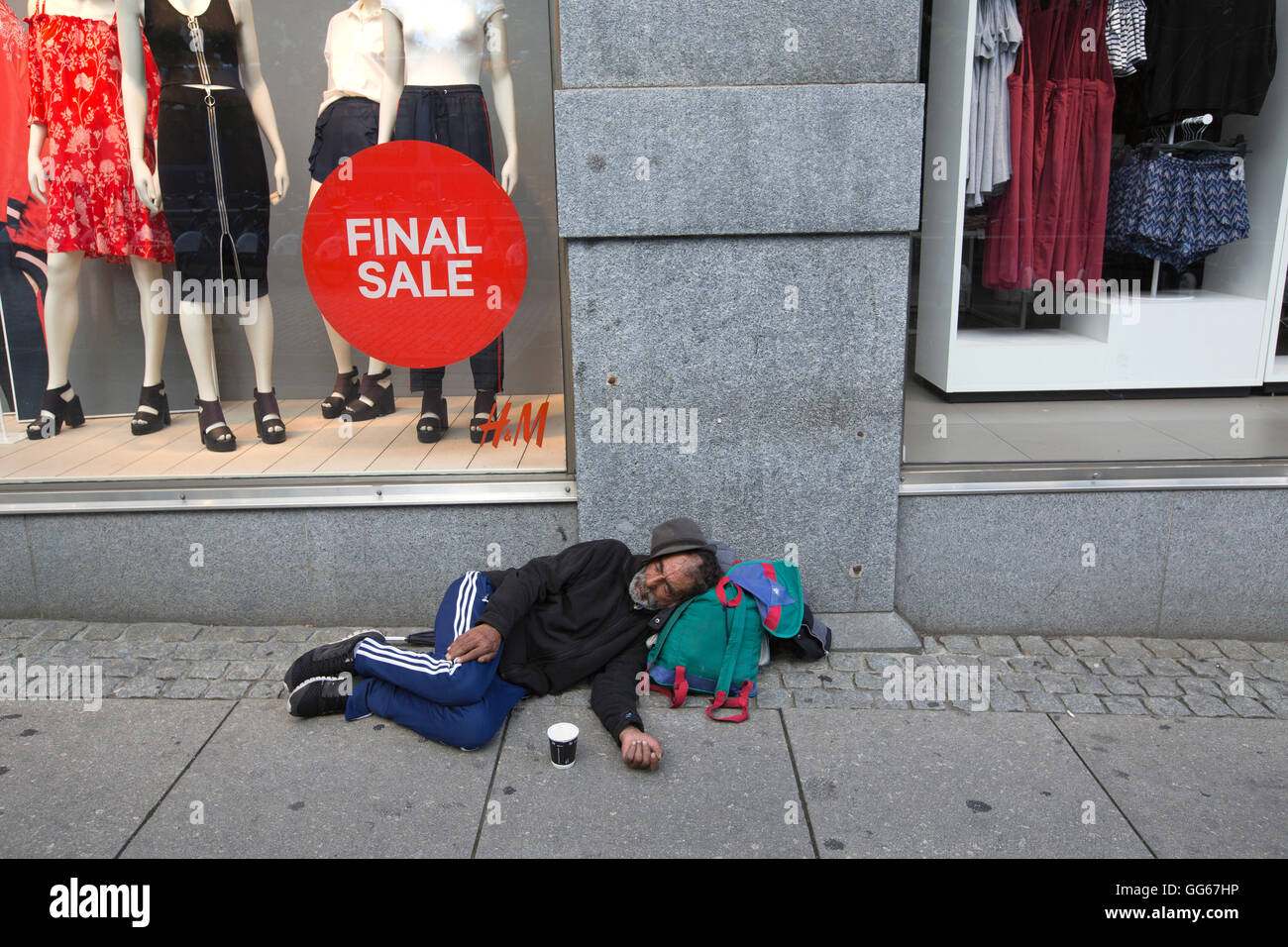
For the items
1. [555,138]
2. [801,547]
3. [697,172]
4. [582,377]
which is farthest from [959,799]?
[555,138]

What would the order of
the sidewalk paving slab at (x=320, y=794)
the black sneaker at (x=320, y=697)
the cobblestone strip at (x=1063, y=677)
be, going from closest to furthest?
1. the sidewalk paving slab at (x=320, y=794)
2. the black sneaker at (x=320, y=697)
3. the cobblestone strip at (x=1063, y=677)

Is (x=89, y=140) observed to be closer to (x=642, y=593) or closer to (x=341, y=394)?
(x=341, y=394)

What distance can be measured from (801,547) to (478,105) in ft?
8.16

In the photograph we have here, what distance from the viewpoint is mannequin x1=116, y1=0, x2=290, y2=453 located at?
14.3 feet

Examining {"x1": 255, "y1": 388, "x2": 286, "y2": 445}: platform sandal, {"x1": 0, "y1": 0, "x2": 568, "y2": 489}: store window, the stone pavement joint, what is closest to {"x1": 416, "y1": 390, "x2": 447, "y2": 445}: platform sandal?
{"x1": 0, "y1": 0, "x2": 568, "y2": 489}: store window

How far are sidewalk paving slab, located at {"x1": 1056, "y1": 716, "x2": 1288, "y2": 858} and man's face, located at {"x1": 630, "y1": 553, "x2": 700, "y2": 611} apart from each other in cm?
156

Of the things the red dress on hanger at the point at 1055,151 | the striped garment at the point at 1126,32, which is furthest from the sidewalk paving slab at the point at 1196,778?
the striped garment at the point at 1126,32

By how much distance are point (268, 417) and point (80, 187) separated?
53.8 inches

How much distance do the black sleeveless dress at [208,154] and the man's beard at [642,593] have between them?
2362 millimetres

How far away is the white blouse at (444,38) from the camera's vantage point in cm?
426

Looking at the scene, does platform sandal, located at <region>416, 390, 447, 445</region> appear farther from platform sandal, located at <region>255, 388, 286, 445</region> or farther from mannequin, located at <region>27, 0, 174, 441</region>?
mannequin, located at <region>27, 0, 174, 441</region>

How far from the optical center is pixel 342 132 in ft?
14.4

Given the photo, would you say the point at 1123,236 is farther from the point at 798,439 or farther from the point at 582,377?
the point at 582,377

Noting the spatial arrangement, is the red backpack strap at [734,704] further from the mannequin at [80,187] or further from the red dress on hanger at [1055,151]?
the mannequin at [80,187]
